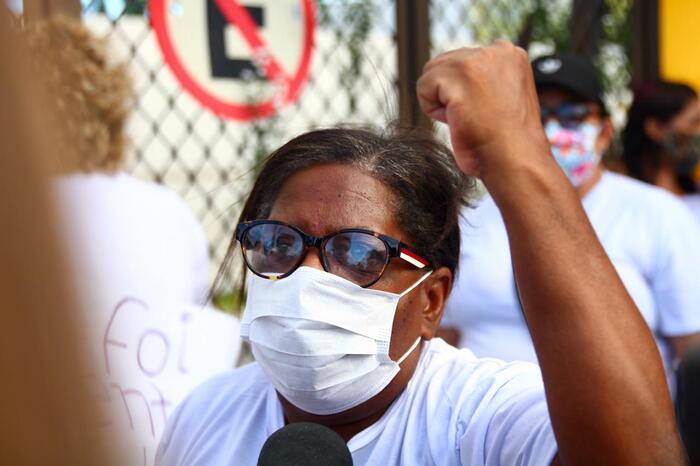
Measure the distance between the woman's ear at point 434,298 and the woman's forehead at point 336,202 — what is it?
0.45 ft

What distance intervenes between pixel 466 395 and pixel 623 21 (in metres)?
4.10

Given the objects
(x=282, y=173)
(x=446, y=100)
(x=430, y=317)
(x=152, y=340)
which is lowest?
(x=152, y=340)

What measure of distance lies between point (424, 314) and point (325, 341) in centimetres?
23

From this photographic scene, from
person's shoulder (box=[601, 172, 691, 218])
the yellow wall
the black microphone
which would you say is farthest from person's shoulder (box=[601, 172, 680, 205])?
the yellow wall

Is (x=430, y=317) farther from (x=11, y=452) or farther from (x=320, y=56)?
(x=320, y=56)

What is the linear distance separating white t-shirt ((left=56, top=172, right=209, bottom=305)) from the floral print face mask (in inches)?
49.6

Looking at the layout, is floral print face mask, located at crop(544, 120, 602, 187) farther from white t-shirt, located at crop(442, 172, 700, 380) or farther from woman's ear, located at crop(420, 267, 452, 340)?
woman's ear, located at crop(420, 267, 452, 340)

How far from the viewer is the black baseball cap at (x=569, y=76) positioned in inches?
125

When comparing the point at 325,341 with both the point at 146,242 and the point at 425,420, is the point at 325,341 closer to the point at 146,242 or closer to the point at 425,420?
the point at 425,420

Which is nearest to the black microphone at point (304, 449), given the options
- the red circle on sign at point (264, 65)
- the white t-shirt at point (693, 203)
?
the red circle on sign at point (264, 65)

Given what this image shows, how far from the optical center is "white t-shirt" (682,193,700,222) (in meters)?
4.03

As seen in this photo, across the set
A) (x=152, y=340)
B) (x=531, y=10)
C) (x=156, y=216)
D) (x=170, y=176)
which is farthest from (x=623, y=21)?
(x=152, y=340)

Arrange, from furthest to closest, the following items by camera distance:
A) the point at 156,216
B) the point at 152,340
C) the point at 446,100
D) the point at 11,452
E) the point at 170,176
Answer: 1. the point at 170,176
2. the point at 156,216
3. the point at 152,340
4. the point at 446,100
5. the point at 11,452

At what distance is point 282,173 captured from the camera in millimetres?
1854
